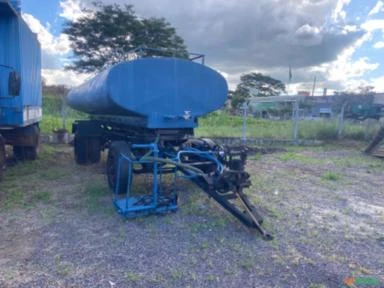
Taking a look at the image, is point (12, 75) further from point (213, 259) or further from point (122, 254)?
point (213, 259)

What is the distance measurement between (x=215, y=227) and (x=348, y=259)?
1.63 m

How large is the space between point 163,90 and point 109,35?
2147cm

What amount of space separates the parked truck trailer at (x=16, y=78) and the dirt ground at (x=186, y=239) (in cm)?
131

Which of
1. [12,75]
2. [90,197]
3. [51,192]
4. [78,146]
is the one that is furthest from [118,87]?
[78,146]

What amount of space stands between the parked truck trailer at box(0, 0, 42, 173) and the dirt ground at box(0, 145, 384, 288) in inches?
51.6

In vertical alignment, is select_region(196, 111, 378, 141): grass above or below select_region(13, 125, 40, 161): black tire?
above

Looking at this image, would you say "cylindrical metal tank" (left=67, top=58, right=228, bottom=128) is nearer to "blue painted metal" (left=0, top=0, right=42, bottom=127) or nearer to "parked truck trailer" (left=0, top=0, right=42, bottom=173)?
"parked truck trailer" (left=0, top=0, right=42, bottom=173)

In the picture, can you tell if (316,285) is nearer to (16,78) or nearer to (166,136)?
(166,136)

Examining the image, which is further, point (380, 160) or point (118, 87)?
point (380, 160)

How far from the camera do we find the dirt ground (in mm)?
3244

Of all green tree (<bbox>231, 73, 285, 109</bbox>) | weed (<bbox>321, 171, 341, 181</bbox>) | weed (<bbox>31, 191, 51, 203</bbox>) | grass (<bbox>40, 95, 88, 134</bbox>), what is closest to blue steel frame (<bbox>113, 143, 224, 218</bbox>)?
weed (<bbox>31, 191, 51, 203</bbox>)

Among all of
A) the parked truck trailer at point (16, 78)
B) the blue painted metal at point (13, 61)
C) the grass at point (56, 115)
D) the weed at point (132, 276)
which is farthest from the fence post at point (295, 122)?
the weed at point (132, 276)

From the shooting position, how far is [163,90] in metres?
5.42

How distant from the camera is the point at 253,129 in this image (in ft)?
50.8
